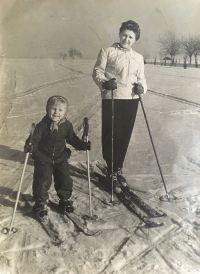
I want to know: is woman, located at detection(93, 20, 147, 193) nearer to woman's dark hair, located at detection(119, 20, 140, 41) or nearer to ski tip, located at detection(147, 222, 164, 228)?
woman's dark hair, located at detection(119, 20, 140, 41)

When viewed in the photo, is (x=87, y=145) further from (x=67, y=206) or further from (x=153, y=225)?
(x=153, y=225)

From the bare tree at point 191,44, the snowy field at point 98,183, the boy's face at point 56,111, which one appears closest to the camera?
the snowy field at point 98,183

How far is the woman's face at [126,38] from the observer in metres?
2.04

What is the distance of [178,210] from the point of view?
80.2 inches

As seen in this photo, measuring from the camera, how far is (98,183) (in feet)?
7.66

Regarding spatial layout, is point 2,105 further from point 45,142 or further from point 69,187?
point 69,187

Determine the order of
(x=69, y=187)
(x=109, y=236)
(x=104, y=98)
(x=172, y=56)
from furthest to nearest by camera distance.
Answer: (x=172, y=56), (x=104, y=98), (x=69, y=187), (x=109, y=236)

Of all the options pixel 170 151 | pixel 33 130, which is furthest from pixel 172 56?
pixel 33 130

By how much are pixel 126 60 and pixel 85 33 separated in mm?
339

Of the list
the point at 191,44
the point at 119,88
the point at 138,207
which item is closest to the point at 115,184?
the point at 138,207

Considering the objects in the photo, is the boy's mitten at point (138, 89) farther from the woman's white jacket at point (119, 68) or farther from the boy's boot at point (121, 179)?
the boy's boot at point (121, 179)

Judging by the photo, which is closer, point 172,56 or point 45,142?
point 45,142

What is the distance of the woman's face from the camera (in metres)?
2.04

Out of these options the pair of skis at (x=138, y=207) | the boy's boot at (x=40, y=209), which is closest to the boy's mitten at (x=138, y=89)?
the pair of skis at (x=138, y=207)
